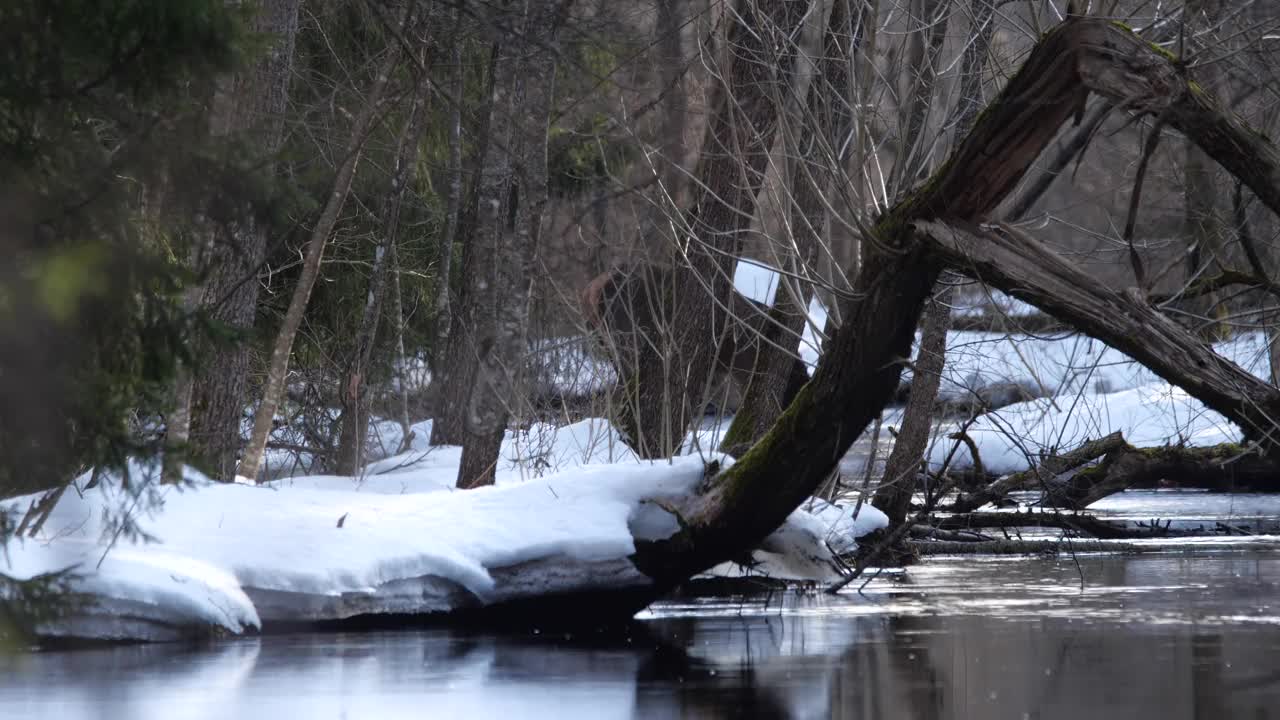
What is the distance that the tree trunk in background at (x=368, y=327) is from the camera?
52.6 feet

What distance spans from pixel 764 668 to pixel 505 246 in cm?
606

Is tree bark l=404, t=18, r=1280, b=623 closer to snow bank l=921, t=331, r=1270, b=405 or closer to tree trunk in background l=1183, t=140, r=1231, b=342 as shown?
snow bank l=921, t=331, r=1270, b=405

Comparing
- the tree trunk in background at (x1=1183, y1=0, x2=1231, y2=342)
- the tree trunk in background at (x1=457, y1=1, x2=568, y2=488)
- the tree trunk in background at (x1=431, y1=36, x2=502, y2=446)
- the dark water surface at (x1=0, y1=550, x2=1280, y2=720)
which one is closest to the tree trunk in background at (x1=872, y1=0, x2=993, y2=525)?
the tree trunk in background at (x1=1183, y1=0, x2=1231, y2=342)

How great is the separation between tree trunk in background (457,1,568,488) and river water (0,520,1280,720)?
3004mm

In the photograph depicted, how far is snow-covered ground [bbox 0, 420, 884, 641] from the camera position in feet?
28.6

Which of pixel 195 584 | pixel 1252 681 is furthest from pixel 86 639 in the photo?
pixel 1252 681

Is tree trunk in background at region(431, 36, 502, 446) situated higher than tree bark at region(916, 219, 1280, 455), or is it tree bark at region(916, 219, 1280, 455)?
tree trunk in background at region(431, 36, 502, 446)

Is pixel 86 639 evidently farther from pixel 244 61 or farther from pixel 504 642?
pixel 244 61

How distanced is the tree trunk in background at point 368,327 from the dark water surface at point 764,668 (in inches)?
265

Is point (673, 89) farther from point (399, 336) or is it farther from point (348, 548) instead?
point (348, 548)

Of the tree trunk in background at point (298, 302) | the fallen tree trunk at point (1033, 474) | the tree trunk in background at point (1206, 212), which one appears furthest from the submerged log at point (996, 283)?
the tree trunk in background at point (298, 302)

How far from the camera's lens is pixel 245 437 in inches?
802

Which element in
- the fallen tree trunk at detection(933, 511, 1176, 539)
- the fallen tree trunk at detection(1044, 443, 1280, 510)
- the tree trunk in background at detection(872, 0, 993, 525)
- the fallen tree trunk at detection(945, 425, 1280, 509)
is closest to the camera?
the tree trunk in background at detection(872, 0, 993, 525)

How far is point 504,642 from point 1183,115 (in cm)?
480
